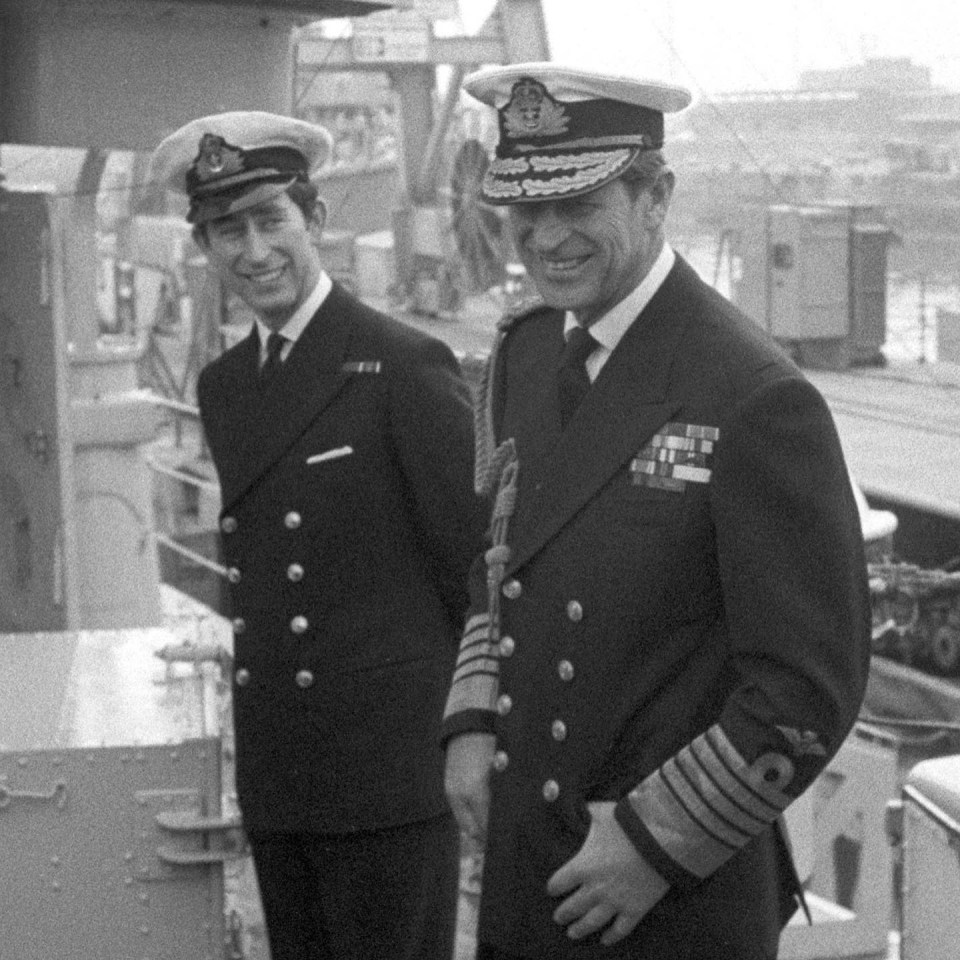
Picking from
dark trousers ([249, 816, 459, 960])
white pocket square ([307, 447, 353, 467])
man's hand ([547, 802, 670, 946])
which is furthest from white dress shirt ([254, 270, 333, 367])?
man's hand ([547, 802, 670, 946])

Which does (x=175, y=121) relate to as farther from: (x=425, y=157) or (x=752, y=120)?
(x=425, y=157)

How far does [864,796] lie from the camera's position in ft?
19.4

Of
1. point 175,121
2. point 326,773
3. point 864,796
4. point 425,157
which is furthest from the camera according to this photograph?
point 425,157

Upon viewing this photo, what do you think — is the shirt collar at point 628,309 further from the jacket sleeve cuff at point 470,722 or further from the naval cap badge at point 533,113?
the jacket sleeve cuff at point 470,722

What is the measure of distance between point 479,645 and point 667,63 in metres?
8.11

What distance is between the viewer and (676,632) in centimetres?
203

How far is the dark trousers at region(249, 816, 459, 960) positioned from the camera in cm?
286

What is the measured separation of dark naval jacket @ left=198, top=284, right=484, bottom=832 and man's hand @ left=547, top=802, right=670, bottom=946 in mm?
852

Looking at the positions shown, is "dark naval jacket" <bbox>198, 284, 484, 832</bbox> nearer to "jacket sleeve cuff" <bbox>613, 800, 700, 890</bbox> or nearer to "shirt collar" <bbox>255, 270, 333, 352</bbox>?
"shirt collar" <bbox>255, 270, 333, 352</bbox>

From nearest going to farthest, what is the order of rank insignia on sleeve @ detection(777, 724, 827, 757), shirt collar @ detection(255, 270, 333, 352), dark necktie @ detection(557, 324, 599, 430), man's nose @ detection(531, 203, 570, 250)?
rank insignia on sleeve @ detection(777, 724, 827, 757)
man's nose @ detection(531, 203, 570, 250)
dark necktie @ detection(557, 324, 599, 430)
shirt collar @ detection(255, 270, 333, 352)

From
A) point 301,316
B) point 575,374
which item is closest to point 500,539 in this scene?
point 575,374

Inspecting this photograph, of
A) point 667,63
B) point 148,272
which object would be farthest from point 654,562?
point 148,272

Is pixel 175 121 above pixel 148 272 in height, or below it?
above

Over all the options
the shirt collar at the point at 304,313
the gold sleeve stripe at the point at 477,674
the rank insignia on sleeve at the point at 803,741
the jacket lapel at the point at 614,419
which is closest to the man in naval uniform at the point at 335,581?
the shirt collar at the point at 304,313
